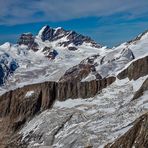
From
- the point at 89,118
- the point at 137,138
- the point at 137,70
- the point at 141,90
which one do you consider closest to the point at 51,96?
the point at 137,70

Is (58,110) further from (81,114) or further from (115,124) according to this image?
(115,124)

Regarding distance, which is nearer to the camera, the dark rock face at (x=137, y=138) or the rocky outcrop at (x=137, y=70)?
the dark rock face at (x=137, y=138)

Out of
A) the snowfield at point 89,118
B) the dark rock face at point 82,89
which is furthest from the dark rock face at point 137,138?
the dark rock face at point 82,89

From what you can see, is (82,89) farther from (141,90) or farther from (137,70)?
(141,90)

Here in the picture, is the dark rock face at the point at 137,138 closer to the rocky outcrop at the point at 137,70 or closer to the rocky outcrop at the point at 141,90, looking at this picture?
the rocky outcrop at the point at 141,90

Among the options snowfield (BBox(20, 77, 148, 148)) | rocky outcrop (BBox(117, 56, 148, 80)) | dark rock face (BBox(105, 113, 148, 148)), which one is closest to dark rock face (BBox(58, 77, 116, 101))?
snowfield (BBox(20, 77, 148, 148))

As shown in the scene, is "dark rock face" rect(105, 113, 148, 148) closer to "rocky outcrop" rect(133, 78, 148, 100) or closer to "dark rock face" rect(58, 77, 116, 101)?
"rocky outcrop" rect(133, 78, 148, 100)

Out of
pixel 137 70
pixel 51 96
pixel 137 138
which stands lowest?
pixel 137 138
